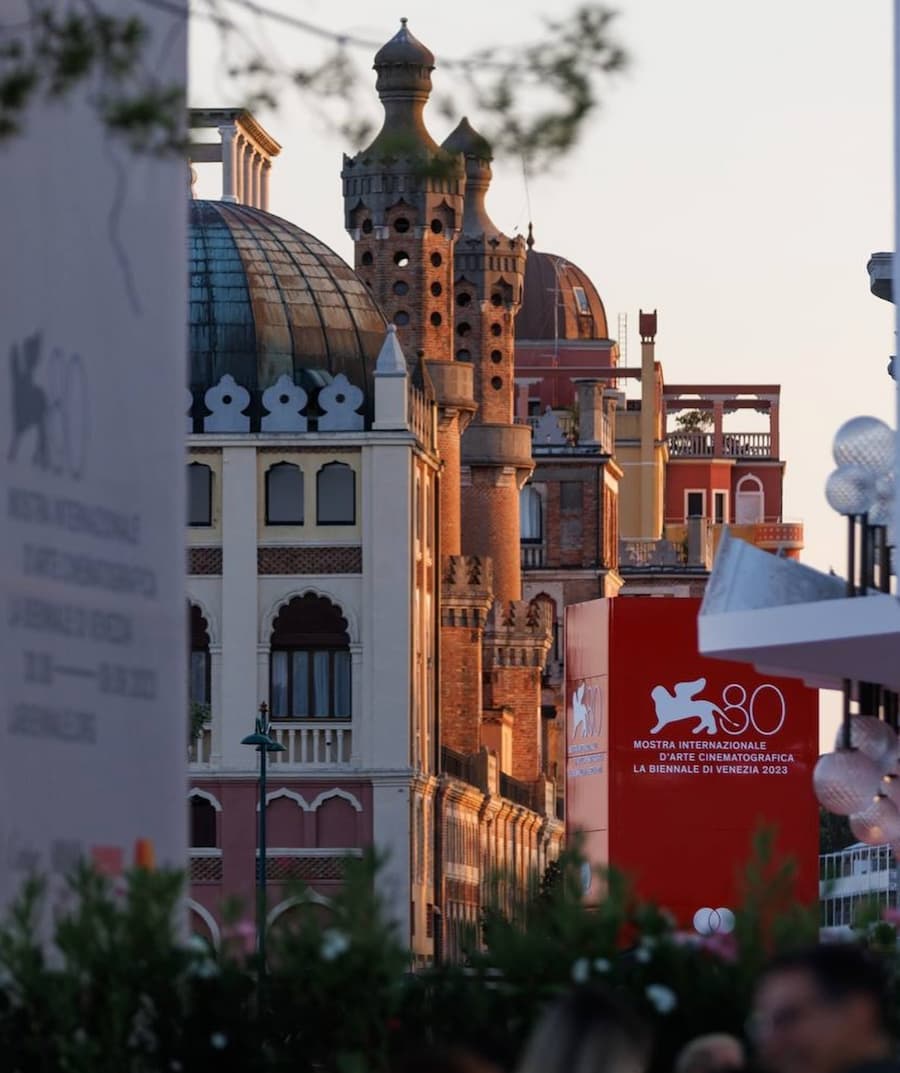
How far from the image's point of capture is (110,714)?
12734 millimetres

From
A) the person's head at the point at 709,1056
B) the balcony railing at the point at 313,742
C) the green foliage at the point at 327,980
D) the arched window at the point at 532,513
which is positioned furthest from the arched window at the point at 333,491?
the person's head at the point at 709,1056

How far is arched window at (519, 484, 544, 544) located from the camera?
10806cm

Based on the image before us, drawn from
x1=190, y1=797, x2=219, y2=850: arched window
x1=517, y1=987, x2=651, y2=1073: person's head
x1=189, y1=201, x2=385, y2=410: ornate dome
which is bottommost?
x1=190, y1=797, x2=219, y2=850: arched window

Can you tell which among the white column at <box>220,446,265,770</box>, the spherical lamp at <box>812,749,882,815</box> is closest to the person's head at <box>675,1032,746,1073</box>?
the spherical lamp at <box>812,749,882,815</box>

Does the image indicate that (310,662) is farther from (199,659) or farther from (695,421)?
(695,421)

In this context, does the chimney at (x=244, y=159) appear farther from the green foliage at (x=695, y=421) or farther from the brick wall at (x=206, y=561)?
the green foliage at (x=695, y=421)

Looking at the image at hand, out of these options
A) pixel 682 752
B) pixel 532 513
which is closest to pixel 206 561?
pixel 682 752

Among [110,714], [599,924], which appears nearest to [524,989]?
[599,924]

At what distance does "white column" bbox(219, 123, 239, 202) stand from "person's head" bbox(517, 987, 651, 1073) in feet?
237

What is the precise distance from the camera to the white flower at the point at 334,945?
36.9ft

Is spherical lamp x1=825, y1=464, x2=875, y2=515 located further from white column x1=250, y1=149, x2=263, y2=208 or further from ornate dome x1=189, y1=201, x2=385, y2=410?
white column x1=250, y1=149, x2=263, y2=208

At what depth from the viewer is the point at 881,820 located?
24.4 m

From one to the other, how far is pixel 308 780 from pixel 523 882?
183 ft

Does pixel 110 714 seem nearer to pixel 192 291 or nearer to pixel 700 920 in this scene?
pixel 700 920
